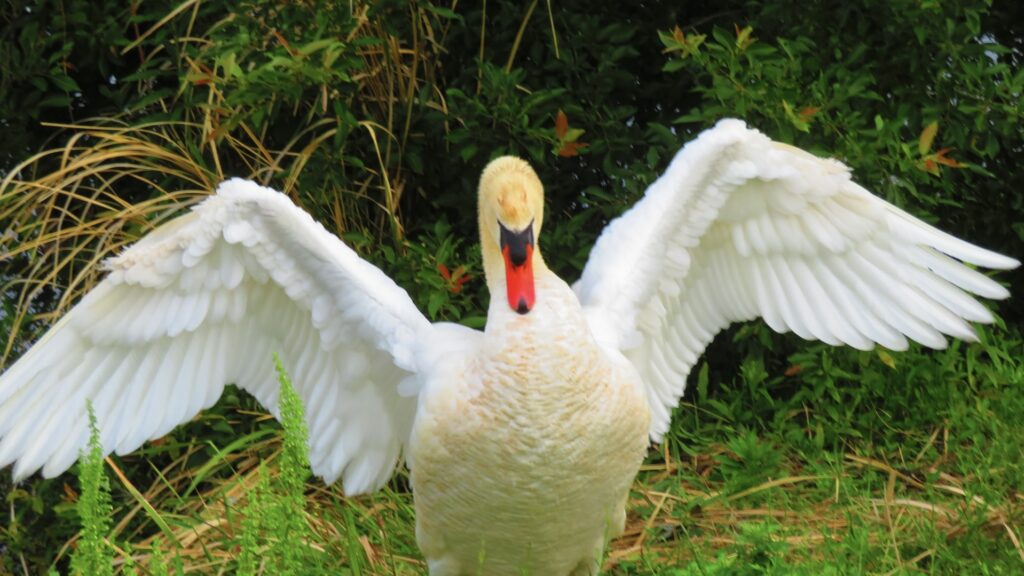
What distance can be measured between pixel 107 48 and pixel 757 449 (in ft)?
9.26

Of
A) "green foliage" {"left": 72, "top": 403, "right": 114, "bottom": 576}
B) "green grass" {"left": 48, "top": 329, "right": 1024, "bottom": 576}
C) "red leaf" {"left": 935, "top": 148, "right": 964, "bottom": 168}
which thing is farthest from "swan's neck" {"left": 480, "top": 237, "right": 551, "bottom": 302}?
"red leaf" {"left": 935, "top": 148, "right": 964, "bottom": 168}

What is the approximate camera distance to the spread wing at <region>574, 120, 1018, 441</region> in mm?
3877

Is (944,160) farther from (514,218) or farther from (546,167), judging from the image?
(514,218)

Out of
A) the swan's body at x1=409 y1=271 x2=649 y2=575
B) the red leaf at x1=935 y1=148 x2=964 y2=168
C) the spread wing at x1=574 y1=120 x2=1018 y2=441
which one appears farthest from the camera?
the red leaf at x1=935 y1=148 x2=964 y2=168

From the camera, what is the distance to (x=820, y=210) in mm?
4070

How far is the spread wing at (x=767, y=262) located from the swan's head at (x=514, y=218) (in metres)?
0.32

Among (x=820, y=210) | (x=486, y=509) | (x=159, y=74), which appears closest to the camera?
(x=486, y=509)

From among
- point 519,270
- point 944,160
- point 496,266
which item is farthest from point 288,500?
point 944,160

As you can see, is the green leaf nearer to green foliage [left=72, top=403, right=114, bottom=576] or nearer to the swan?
the swan

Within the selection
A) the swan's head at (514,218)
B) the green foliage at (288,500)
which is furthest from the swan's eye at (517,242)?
the green foliage at (288,500)

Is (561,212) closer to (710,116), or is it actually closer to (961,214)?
(710,116)

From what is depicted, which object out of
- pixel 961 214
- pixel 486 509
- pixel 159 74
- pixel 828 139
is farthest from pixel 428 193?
pixel 486 509

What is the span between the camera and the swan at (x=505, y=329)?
357 centimetres

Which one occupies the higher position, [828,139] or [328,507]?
[828,139]
